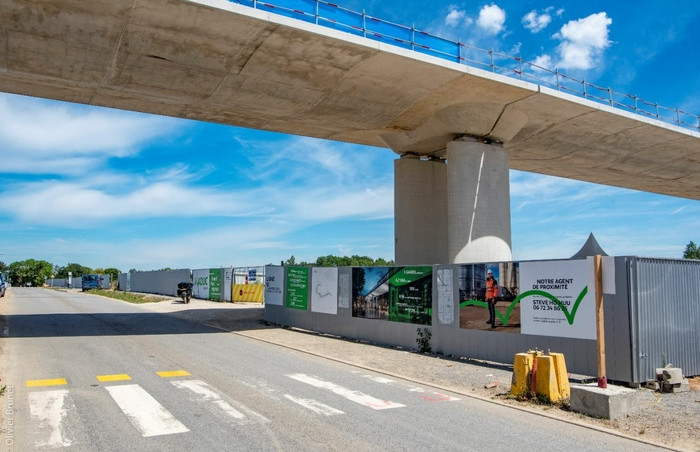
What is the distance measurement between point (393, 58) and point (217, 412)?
48.9 ft

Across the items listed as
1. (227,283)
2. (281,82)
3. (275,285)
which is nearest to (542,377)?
(275,285)

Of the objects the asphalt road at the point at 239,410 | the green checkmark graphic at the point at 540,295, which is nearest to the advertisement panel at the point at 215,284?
the asphalt road at the point at 239,410

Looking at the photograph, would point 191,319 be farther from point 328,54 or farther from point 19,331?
point 328,54

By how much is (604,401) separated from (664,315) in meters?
3.84

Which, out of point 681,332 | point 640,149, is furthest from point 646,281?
point 640,149

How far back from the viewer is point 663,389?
988 centimetres

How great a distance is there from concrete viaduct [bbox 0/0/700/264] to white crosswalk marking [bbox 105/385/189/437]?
1156cm

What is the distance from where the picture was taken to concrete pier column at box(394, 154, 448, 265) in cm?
2844

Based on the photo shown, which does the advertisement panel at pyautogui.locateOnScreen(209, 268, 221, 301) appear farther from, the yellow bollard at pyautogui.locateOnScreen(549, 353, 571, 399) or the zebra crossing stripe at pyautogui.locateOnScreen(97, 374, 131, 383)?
the yellow bollard at pyautogui.locateOnScreen(549, 353, 571, 399)

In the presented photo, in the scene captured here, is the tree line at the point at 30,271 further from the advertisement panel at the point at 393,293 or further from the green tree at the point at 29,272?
the advertisement panel at the point at 393,293

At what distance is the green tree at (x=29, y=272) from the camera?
160 meters

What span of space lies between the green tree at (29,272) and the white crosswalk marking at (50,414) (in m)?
171

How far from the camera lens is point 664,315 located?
10.7 meters

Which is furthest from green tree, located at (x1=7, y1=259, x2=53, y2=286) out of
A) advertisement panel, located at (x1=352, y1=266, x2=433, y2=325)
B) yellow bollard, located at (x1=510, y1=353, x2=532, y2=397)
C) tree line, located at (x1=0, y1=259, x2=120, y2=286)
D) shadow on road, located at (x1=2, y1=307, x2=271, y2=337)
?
yellow bollard, located at (x1=510, y1=353, x2=532, y2=397)
